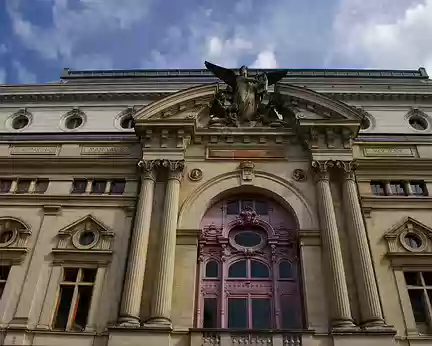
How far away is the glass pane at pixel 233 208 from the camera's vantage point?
948 inches

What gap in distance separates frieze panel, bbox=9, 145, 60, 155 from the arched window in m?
9.56

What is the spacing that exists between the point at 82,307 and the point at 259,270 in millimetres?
8140

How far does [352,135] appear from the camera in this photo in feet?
82.9

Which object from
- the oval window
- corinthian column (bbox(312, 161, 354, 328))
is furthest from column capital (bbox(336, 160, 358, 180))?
the oval window

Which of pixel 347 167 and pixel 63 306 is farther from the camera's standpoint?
pixel 347 167

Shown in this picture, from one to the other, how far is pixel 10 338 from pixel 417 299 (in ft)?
57.4

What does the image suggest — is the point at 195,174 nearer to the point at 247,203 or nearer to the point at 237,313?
the point at 247,203

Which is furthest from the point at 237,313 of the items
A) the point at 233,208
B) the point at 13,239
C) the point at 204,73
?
the point at 204,73

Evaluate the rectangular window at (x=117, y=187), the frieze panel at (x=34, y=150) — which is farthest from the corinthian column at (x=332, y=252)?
the frieze panel at (x=34, y=150)

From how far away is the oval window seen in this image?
75.8ft

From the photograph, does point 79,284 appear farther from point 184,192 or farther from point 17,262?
point 184,192

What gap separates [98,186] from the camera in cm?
2523

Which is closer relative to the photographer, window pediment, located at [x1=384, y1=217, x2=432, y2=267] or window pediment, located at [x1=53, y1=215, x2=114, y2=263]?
window pediment, located at [x1=384, y1=217, x2=432, y2=267]

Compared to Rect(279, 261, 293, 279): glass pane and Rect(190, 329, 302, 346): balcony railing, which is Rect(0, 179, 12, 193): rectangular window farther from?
Rect(279, 261, 293, 279): glass pane
